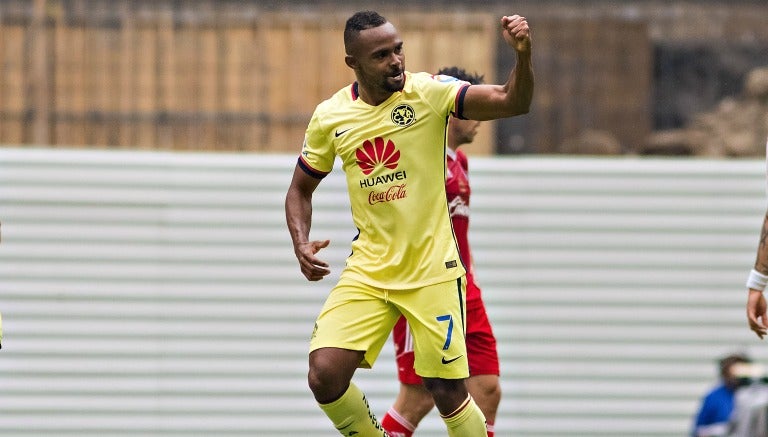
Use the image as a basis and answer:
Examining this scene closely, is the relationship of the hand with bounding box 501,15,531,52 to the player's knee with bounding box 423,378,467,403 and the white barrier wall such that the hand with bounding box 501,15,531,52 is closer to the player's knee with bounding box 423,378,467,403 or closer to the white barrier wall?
the player's knee with bounding box 423,378,467,403

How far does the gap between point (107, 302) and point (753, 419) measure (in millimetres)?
5550

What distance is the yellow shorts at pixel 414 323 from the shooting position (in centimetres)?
745

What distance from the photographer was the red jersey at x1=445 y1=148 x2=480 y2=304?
8641 millimetres

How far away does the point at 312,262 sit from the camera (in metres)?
7.32

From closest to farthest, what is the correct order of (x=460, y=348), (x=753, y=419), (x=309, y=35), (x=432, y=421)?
1. (x=460, y=348)
2. (x=753, y=419)
3. (x=432, y=421)
4. (x=309, y=35)

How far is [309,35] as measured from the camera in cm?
1462

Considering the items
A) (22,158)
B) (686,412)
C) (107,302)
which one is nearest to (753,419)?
(686,412)

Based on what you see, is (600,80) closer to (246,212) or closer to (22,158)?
(246,212)

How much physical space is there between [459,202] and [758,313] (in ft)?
6.38

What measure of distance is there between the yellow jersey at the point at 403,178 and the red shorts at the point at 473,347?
116 cm

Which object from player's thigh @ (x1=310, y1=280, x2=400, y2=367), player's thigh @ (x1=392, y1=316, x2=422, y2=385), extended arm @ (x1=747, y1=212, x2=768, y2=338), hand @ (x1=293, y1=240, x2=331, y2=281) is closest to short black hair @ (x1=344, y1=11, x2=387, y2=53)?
hand @ (x1=293, y1=240, x2=331, y2=281)

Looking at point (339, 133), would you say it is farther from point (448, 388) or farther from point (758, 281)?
point (758, 281)

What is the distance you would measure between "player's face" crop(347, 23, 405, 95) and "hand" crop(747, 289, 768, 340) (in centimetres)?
206

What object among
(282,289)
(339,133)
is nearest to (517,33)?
(339,133)
